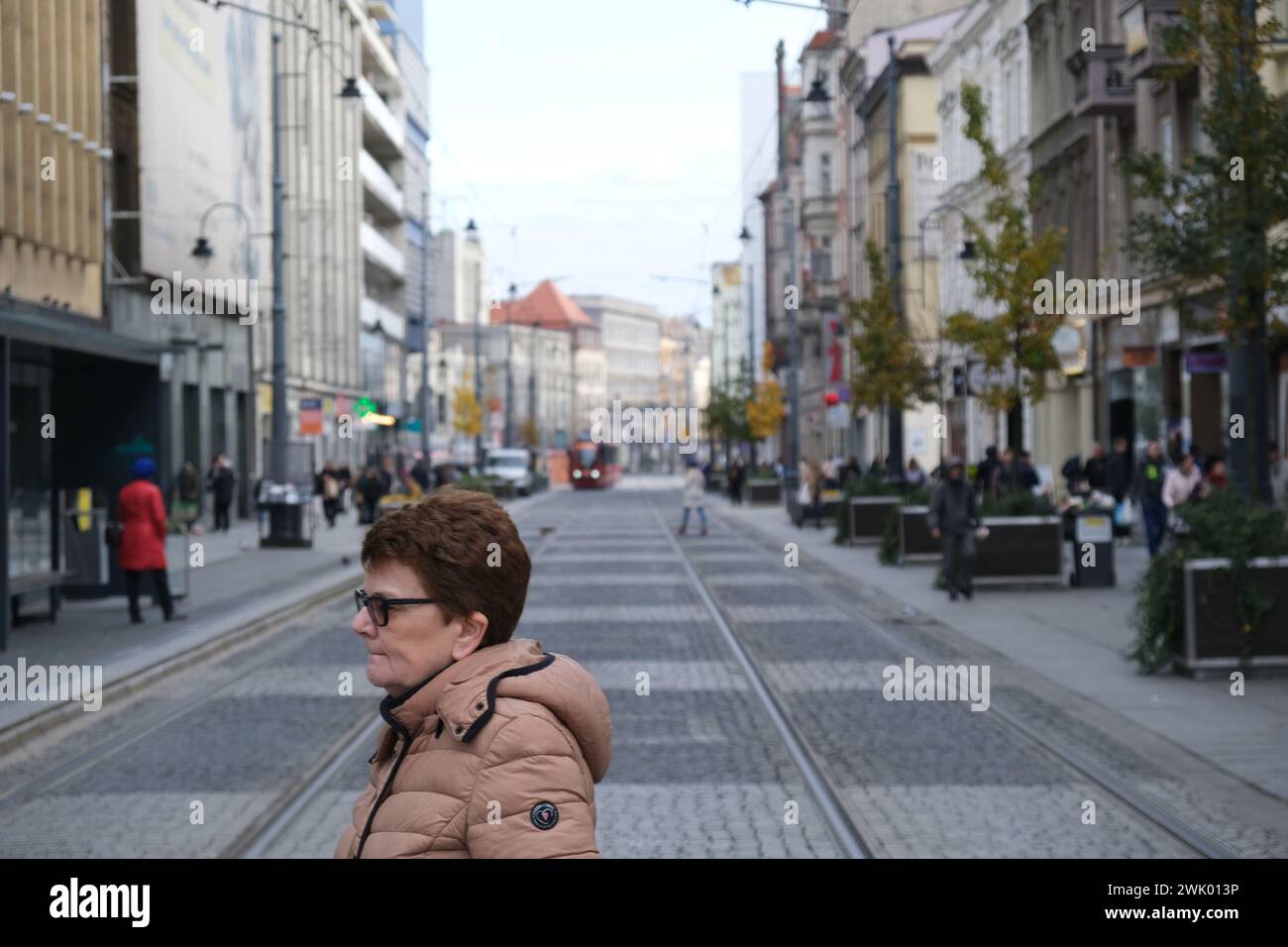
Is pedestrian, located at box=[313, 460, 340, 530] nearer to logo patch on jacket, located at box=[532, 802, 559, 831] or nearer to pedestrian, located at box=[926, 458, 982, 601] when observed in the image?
pedestrian, located at box=[926, 458, 982, 601]

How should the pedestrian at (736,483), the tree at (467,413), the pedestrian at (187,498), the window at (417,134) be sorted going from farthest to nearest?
the tree at (467,413) < the window at (417,134) < the pedestrian at (736,483) < the pedestrian at (187,498)

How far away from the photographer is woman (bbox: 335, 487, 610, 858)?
270cm

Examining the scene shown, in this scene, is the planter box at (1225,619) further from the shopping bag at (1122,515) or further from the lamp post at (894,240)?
the lamp post at (894,240)

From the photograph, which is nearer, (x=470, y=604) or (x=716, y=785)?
(x=470, y=604)

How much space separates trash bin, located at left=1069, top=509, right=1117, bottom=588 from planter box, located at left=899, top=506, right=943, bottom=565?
197 inches

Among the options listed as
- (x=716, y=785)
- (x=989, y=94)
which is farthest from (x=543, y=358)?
(x=716, y=785)

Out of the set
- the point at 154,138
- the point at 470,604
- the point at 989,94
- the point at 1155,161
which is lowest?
the point at 470,604

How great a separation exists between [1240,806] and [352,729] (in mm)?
5409

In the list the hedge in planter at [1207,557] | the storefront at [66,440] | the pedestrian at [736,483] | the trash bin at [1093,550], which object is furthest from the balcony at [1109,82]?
the pedestrian at [736,483]

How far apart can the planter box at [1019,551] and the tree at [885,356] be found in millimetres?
11632

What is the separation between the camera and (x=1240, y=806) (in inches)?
350

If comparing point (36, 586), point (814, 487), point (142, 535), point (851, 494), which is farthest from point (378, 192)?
point (36, 586)

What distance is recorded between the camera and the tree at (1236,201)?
16125 millimetres
